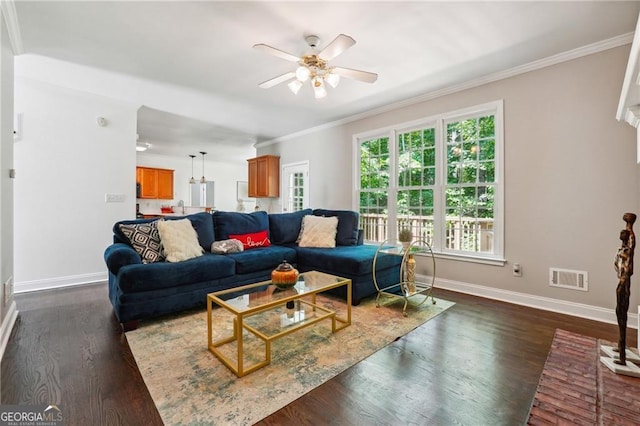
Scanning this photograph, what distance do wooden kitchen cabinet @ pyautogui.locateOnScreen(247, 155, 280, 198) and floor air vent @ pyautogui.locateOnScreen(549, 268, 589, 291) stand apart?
204 inches

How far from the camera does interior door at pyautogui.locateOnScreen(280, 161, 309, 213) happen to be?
6.03m

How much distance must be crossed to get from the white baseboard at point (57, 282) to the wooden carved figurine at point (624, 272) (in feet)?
18.2

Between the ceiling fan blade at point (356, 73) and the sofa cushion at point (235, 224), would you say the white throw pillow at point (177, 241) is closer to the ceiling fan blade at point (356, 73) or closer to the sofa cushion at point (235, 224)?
the sofa cushion at point (235, 224)

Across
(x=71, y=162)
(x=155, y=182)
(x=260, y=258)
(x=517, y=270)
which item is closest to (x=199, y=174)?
(x=155, y=182)

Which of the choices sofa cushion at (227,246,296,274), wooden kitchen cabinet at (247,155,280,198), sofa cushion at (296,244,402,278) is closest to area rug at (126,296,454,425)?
sofa cushion at (296,244,402,278)

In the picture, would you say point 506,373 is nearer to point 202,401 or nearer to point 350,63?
point 202,401

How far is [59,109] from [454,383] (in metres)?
5.34

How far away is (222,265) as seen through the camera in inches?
117

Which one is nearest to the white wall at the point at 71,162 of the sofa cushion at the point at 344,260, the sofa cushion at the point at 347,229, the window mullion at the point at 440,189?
the sofa cushion at the point at 347,229

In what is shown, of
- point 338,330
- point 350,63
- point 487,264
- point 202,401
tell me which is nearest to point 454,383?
point 338,330

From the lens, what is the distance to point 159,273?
2559 mm

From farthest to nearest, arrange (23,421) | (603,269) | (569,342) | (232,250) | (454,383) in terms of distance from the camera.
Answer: (232,250)
(603,269)
(569,342)
(454,383)
(23,421)

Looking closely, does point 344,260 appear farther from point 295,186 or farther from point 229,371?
point 295,186

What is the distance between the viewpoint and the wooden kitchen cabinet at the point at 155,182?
811 cm
